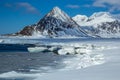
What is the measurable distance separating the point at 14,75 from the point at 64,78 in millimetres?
5943

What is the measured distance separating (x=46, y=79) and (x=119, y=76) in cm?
379

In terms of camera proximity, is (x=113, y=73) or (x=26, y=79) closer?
(x=113, y=73)

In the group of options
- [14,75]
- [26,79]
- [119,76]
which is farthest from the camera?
[14,75]

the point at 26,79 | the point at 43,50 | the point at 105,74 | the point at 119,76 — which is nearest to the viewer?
the point at 119,76

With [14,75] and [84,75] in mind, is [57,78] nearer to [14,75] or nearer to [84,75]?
[84,75]

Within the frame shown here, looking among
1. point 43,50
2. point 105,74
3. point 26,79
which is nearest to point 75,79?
point 105,74

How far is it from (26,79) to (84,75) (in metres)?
4.28

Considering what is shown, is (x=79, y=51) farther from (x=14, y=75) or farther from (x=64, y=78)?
(x=64, y=78)

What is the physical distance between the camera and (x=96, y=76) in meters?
15.9

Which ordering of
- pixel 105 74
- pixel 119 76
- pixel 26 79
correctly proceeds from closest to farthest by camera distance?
pixel 119 76 → pixel 105 74 → pixel 26 79

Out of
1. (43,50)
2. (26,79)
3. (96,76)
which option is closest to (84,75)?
(96,76)

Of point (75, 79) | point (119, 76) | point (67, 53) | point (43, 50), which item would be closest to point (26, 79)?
point (75, 79)

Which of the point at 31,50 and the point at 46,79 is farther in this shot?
the point at 31,50

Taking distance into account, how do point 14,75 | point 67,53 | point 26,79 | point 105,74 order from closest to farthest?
point 105,74 < point 26,79 < point 14,75 < point 67,53
